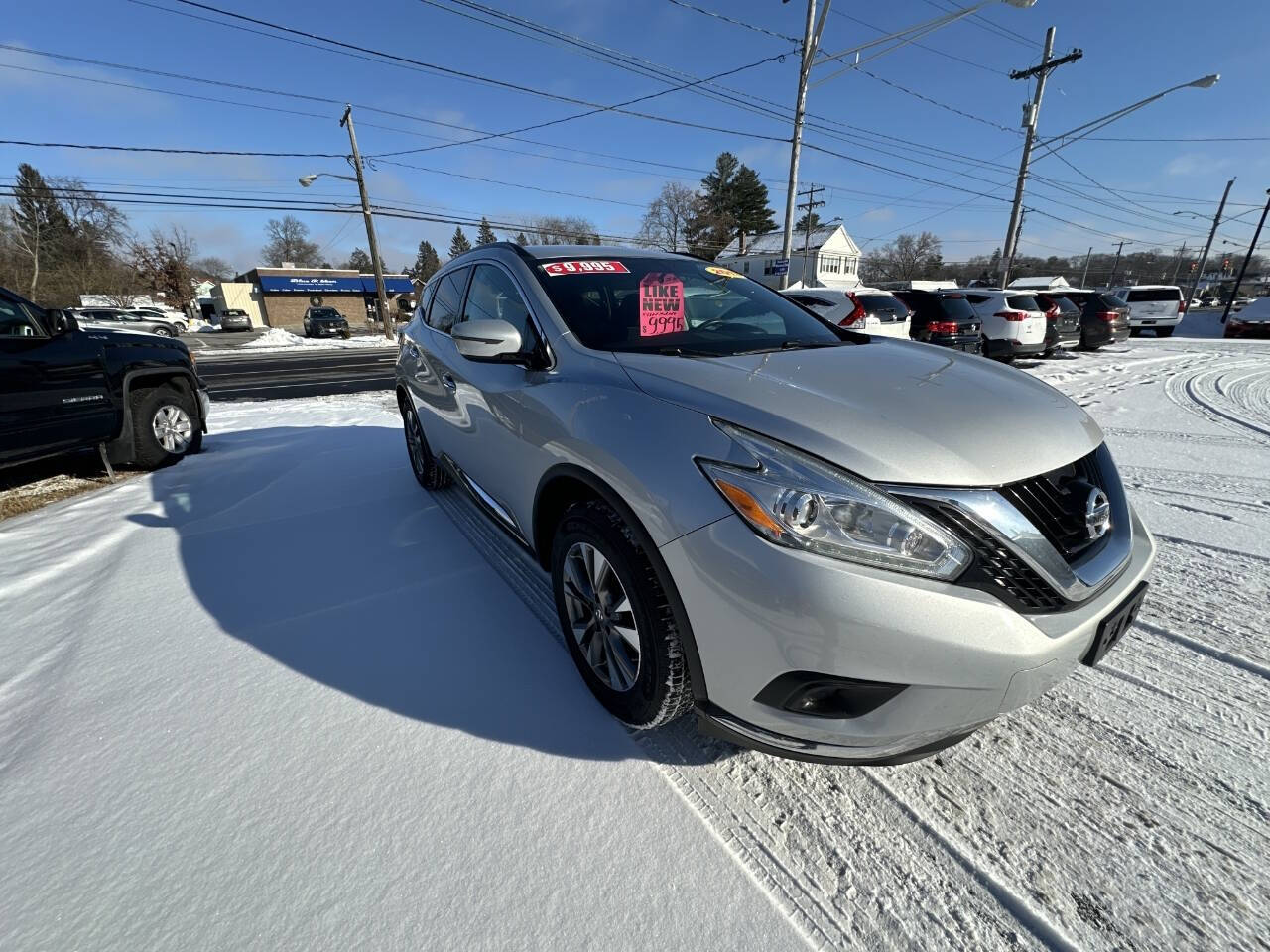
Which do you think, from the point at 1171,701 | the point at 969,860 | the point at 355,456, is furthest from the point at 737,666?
the point at 355,456

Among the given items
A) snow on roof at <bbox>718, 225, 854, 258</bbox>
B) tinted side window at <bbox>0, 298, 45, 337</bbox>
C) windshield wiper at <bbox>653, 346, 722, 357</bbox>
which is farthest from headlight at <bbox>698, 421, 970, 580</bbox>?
snow on roof at <bbox>718, 225, 854, 258</bbox>

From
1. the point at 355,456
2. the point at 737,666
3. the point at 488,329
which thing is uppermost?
the point at 488,329

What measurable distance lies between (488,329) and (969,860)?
7.43 ft

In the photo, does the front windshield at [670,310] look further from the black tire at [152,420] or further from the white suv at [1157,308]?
the white suv at [1157,308]

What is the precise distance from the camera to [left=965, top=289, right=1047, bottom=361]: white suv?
1063 centimetres

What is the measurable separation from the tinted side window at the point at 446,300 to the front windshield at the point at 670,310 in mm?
1072

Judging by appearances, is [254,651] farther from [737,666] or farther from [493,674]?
[737,666]

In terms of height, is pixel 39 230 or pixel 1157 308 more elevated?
pixel 39 230

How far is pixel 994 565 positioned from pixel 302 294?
54.3 metres

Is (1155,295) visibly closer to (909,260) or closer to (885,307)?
(885,307)

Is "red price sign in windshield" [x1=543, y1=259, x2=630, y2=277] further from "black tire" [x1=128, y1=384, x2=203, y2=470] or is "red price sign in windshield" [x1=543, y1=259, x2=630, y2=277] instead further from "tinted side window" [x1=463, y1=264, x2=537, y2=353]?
"black tire" [x1=128, y1=384, x2=203, y2=470]

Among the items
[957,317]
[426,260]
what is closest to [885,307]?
[957,317]

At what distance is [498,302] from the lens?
2832 mm

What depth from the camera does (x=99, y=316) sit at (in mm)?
23812
